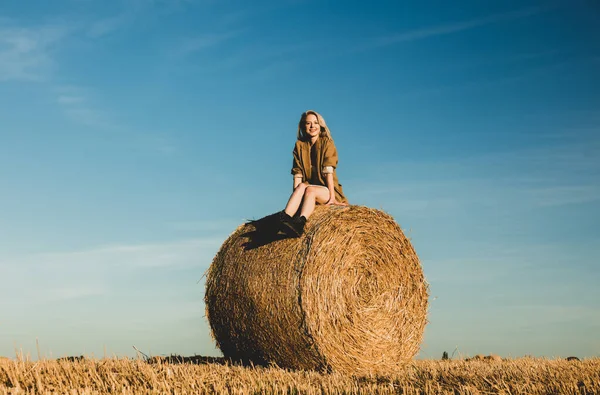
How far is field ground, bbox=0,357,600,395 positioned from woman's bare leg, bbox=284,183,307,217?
185 cm

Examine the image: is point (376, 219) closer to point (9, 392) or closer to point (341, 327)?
point (341, 327)

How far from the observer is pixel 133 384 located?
639 cm

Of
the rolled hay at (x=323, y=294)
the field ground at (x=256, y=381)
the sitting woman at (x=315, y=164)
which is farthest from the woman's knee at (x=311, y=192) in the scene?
the field ground at (x=256, y=381)

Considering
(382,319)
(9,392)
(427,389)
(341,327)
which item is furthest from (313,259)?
(9,392)

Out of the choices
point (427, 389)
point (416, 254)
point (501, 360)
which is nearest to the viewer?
point (427, 389)

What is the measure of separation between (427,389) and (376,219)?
2.89 meters

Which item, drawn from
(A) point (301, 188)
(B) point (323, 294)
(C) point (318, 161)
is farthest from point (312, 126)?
(B) point (323, 294)

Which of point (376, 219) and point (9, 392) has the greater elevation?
point (376, 219)

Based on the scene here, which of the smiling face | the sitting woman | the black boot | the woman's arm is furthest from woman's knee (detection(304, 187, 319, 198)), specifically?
the smiling face

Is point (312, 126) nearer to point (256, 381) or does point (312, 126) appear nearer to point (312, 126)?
point (312, 126)

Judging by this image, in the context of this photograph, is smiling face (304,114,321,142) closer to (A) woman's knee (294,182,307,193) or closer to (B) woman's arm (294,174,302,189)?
(B) woman's arm (294,174,302,189)

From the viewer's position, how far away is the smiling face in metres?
8.97

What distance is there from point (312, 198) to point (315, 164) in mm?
895

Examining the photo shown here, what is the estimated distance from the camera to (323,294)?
7.60 metres
